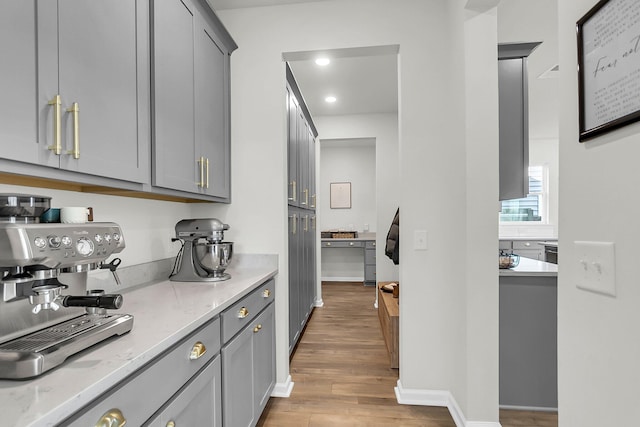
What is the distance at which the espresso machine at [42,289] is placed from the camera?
0.71 meters

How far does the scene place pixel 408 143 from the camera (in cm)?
215

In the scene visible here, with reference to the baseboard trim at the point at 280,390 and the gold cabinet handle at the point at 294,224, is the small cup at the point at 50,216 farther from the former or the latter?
the gold cabinet handle at the point at 294,224

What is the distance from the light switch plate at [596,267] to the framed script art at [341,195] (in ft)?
18.7

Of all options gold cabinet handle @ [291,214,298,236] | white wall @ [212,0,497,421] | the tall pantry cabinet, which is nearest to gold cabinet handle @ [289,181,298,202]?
the tall pantry cabinet

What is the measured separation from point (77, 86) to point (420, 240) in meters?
1.90

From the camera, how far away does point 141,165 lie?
4.47 feet

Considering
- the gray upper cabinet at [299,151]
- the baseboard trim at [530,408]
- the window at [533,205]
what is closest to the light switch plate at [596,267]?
the baseboard trim at [530,408]

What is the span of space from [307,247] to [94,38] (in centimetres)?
277

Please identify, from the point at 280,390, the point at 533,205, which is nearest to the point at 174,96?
the point at 280,390

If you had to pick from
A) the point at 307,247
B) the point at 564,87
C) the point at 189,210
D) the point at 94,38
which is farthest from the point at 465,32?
the point at 307,247

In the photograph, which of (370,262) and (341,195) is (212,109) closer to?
(370,262)

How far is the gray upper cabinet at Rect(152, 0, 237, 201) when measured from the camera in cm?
148

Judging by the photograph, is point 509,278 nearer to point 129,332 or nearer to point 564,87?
point 564,87

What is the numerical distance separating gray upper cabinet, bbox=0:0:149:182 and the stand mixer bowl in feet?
1.75
